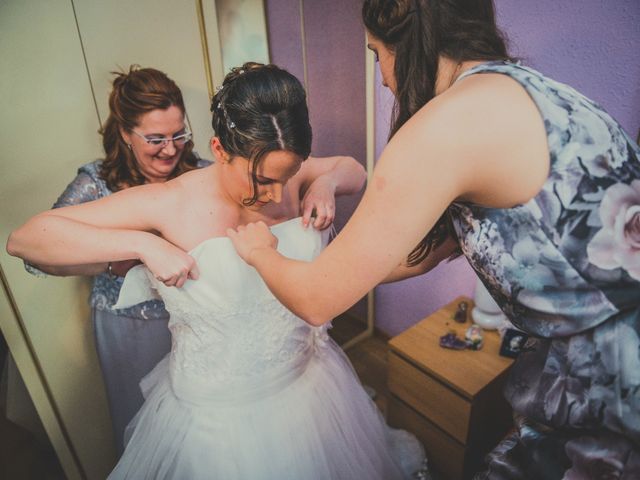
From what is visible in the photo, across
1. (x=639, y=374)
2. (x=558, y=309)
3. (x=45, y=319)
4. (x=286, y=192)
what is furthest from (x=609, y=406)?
(x=45, y=319)

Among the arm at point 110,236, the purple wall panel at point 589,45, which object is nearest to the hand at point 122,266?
the arm at point 110,236

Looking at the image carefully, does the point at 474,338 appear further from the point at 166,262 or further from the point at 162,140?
the point at 162,140

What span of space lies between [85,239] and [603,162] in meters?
1.14

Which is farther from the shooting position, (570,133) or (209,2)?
(209,2)

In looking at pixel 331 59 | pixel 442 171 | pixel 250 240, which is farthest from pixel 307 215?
pixel 331 59

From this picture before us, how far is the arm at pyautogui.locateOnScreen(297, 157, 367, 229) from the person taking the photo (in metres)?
1.30

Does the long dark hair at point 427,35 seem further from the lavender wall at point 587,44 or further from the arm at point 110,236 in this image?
the lavender wall at point 587,44

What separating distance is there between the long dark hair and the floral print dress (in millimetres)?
85

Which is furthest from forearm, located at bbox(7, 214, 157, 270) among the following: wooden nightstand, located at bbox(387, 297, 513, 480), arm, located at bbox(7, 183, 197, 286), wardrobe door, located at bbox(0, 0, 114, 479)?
wooden nightstand, located at bbox(387, 297, 513, 480)

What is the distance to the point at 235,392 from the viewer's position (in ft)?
4.03

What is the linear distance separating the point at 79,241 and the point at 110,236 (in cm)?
8

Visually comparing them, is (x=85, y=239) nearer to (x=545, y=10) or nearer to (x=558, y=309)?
(x=558, y=309)

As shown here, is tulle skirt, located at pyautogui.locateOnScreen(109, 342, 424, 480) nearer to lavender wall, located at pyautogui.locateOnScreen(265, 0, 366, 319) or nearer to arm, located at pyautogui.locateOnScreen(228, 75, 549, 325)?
arm, located at pyautogui.locateOnScreen(228, 75, 549, 325)

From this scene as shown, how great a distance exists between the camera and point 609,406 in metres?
0.75
